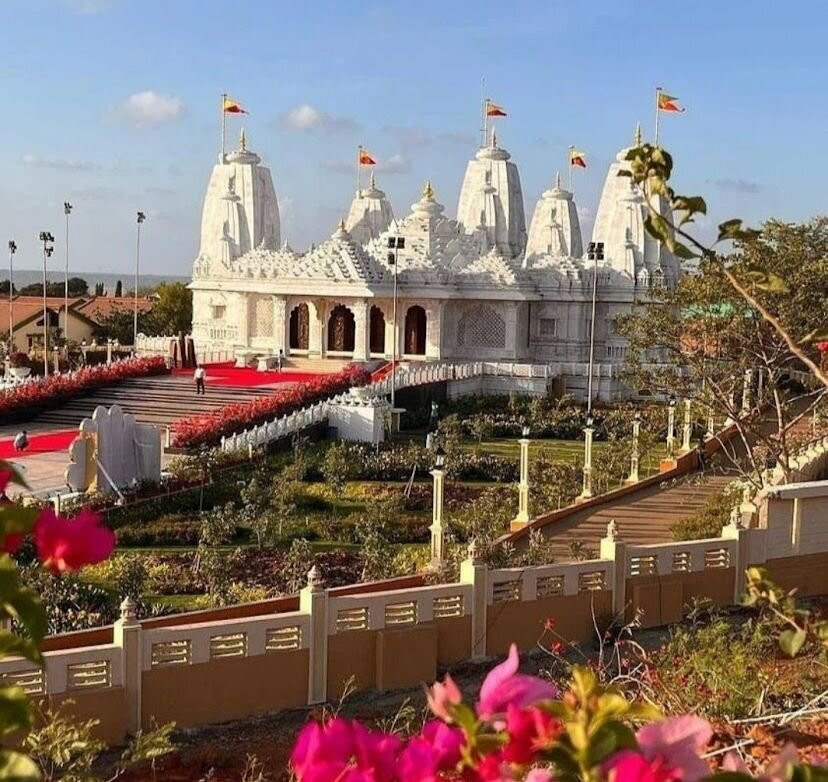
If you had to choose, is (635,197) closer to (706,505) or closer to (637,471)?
(637,471)

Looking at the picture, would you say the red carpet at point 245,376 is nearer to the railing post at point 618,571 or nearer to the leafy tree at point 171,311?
the railing post at point 618,571

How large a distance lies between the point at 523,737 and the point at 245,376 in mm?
33012

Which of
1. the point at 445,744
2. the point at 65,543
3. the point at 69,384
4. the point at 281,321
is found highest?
the point at 281,321

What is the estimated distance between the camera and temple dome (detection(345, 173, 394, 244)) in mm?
50656

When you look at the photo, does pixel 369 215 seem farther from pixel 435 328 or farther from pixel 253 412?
pixel 253 412

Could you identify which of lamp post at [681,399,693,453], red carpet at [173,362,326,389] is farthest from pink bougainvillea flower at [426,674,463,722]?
red carpet at [173,362,326,389]

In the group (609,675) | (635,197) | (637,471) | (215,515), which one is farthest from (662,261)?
(609,675)

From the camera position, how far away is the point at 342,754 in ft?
6.29

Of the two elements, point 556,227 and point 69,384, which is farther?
point 556,227

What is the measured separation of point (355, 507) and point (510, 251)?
95.1ft

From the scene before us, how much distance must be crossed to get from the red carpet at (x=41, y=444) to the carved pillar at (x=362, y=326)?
1209 cm

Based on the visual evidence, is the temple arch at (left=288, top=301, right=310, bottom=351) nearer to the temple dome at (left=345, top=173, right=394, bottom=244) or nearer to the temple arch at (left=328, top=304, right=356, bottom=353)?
the temple arch at (left=328, top=304, right=356, bottom=353)

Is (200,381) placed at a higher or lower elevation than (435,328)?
lower

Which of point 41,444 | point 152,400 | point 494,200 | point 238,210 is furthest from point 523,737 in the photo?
point 494,200
